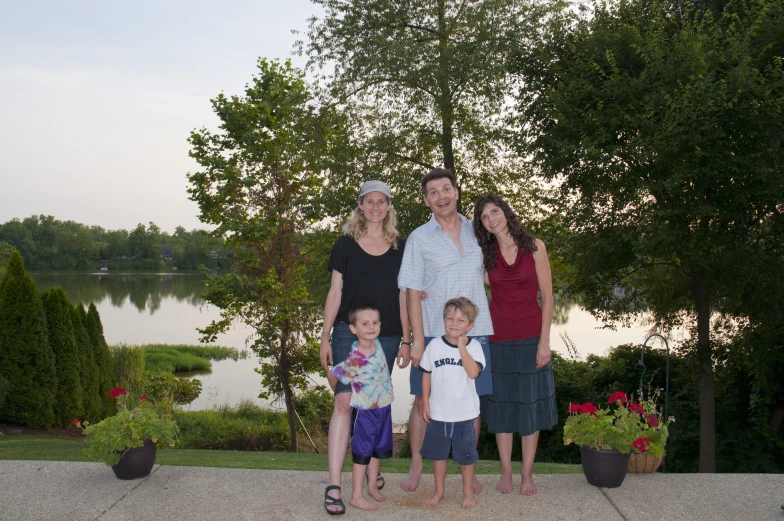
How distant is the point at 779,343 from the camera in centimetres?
1023

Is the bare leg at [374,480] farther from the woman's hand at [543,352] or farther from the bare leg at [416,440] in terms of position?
the woman's hand at [543,352]

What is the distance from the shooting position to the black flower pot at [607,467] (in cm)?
402

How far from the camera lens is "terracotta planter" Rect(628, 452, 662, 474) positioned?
4.30m

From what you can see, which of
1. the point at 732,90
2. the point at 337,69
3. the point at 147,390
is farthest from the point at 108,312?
the point at 732,90

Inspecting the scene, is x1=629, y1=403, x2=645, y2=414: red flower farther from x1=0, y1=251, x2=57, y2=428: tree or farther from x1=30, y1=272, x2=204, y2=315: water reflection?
x1=30, y1=272, x2=204, y2=315: water reflection

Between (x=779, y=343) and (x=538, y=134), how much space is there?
521cm

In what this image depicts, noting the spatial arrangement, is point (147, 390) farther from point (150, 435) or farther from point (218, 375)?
point (150, 435)

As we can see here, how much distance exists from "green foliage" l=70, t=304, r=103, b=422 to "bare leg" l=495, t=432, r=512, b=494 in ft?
36.3

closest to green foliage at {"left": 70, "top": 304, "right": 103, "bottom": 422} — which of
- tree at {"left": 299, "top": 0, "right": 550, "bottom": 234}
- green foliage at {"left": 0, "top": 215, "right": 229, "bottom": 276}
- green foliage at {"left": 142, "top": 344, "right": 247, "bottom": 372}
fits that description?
tree at {"left": 299, "top": 0, "right": 550, "bottom": 234}

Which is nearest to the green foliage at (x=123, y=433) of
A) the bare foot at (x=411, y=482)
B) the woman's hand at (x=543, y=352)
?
the bare foot at (x=411, y=482)

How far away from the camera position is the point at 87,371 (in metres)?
13.0

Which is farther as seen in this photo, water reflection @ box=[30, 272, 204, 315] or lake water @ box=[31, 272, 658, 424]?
water reflection @ box=[30, 272, 204, 315]

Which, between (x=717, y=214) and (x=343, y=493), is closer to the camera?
(x=343, y=493)

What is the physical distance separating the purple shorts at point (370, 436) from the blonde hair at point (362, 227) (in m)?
0.99
